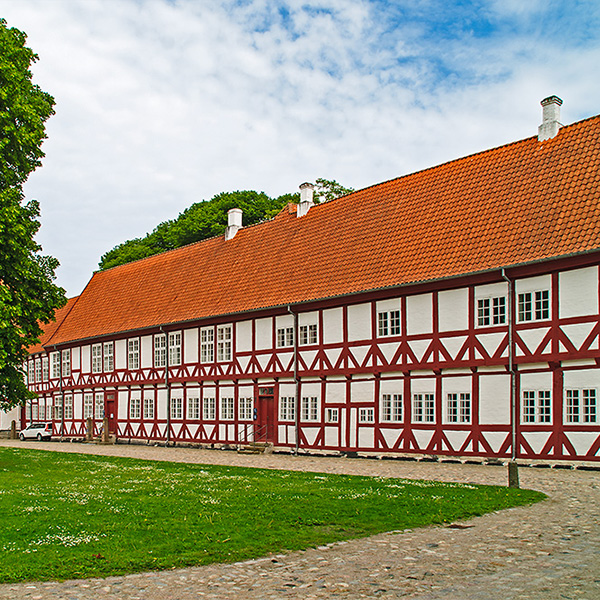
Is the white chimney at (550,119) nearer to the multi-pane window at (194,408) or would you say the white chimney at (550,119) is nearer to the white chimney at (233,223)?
the white chimney at (233,223)

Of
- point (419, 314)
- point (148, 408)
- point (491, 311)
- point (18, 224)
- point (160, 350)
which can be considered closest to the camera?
point (18, 224)

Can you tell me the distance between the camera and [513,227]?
22.1 metres

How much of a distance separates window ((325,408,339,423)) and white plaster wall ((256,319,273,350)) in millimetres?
4082

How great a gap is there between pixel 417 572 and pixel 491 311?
14.8m

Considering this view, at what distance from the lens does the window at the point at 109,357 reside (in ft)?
130

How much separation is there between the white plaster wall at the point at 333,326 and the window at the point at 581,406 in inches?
344

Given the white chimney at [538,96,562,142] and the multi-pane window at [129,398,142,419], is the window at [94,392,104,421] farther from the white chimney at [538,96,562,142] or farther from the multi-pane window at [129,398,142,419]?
the white chimney at [538,96,562,142]

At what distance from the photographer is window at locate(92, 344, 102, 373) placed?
41.1m

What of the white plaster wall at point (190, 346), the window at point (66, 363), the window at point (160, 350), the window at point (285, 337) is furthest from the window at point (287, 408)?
the window at point (66, 363)

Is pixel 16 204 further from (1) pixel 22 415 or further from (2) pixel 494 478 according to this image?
(1) pixel 22 415

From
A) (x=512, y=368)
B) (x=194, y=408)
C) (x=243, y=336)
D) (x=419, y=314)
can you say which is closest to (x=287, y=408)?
(x=243, y=336)

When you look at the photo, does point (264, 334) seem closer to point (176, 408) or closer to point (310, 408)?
point (310, 408)

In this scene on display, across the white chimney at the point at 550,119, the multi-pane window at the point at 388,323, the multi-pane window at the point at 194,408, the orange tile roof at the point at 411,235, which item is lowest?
the multi-pane window at the point at 194,408

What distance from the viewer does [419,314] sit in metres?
23.8
